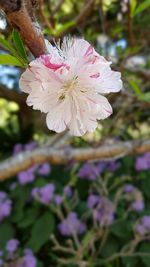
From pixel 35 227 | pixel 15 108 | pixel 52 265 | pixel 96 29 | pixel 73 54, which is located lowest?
pixel 52 265

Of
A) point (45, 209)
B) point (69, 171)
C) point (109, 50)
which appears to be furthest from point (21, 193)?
point (109, 50)

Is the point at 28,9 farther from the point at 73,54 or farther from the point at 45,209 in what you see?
the point at 45,209

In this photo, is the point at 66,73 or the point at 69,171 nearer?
the point at 66,73

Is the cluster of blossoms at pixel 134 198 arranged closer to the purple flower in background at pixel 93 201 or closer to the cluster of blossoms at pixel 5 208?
the purple flower in background at pixel 93 201

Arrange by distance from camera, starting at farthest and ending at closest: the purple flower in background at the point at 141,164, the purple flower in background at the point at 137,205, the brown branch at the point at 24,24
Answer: the purple flower in background at the point at 141,164 < the purple flower in background at the point at 137,205 < the brown branch at the point at 24,24

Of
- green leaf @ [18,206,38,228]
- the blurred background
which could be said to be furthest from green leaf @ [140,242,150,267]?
green leaf @ [18,206,38,228]

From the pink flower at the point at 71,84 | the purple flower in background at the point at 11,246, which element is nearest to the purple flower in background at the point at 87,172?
the purple flower in background at the point at 11,246
